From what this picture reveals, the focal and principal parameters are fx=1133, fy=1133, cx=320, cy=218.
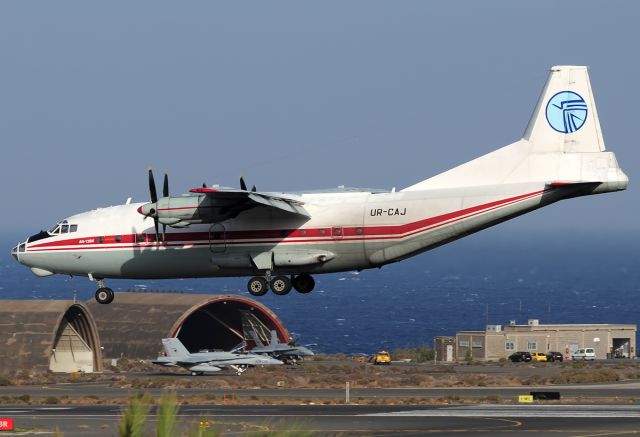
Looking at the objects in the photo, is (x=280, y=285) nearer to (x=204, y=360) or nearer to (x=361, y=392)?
(x=361, y=392)

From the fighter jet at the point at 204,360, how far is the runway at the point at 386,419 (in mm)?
28151

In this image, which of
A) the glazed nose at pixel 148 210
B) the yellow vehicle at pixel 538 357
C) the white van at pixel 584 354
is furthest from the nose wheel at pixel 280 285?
the white van at pixel 584 354

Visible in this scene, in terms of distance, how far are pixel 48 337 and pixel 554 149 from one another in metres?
63.7

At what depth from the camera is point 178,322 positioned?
109 meters

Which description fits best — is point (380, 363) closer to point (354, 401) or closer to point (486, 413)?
point (354, 401)

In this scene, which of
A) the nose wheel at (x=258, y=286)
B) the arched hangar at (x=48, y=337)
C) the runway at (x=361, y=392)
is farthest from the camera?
the arched hangar at (x=48, y=337)

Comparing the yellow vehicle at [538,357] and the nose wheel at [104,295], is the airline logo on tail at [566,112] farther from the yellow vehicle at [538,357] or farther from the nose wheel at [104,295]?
the yellow vehicle at [538,357]

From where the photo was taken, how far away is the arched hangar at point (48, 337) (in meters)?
97.2

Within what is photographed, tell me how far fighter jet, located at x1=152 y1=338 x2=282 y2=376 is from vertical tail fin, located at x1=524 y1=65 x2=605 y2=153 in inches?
2123

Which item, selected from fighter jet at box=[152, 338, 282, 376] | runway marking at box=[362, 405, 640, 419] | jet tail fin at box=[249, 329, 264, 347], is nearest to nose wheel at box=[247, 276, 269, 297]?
runway marking at box=[362, 405, 640, 419]

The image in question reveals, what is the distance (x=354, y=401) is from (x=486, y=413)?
1098cm

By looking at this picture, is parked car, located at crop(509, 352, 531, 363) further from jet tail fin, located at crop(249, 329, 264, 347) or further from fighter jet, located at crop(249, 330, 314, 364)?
jet tail fin, located at crop(249, 329, 264, 347)

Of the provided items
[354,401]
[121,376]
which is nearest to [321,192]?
[354,401]

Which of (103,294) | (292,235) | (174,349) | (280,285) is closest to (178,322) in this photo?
(174,349)
